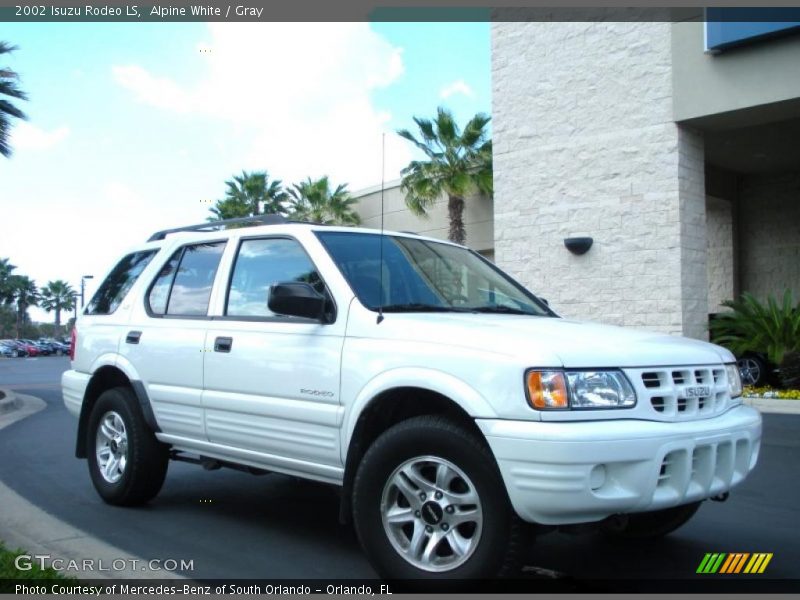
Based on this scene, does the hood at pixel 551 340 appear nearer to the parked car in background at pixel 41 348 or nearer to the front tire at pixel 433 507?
the front tire at pixel 433 507

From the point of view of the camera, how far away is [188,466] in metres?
7.77

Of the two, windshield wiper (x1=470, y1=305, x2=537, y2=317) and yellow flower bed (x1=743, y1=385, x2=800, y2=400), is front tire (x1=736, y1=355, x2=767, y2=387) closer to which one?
yellow flower bed (x1=743, y1=385, x2=800, y2=400)

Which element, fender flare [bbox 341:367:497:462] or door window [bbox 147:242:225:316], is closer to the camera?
fender flare [bbox 341:367:497:462]

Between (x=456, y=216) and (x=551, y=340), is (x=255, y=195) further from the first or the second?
(x=551, y=340)

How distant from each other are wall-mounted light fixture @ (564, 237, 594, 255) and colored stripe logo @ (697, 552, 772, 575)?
10197 millimetres

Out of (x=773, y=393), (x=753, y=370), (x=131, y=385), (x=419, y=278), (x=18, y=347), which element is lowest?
(x=18, y=347)

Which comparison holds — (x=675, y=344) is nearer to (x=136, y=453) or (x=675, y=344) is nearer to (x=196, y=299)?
(x=196, y=299)

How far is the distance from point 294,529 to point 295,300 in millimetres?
1834

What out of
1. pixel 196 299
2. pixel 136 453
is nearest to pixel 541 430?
pixel 196 299

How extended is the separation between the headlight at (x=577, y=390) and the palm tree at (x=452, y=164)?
18.4 m

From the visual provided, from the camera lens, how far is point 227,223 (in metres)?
5.80

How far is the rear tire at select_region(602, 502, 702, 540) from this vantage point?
15.4ft

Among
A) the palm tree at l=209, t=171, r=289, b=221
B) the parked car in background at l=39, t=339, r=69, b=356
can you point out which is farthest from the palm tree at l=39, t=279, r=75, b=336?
the palm tree at l=209, t=171, r=289, b=221

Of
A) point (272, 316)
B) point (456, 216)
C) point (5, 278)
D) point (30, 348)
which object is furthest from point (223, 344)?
point (5, 278)
